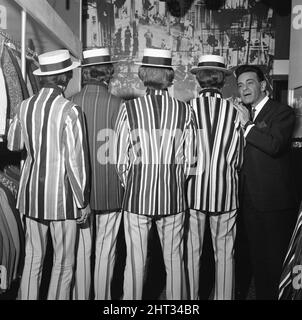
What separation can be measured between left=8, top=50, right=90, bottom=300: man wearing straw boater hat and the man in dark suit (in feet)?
2.98

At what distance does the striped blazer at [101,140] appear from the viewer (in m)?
2.32

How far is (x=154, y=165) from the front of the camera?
2217mm

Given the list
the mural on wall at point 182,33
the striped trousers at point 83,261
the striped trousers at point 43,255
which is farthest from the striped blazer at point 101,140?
the mural on wall at point 182,33

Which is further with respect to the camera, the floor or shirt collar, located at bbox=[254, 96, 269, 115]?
the floor

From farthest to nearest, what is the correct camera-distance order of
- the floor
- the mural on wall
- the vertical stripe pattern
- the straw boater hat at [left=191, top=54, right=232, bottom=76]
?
the mural on wall, the floor, the straw boater hat at [left=191, top=54, right=232, bottom=76], the vertical stripe pattern

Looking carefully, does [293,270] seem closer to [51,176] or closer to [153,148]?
[153,148]

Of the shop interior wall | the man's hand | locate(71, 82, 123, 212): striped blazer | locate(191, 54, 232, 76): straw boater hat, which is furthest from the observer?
the shop interior wall

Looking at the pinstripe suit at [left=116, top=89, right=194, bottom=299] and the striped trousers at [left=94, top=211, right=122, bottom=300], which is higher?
the pinstripe suit at [left=116, top=89, right=194, bottom=299]

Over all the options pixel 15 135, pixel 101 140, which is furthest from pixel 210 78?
pixel 15 135

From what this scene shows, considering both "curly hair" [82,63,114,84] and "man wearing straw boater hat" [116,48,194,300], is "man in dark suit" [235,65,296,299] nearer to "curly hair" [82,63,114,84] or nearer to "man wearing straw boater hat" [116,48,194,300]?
"man wearing straw boater hat" [116,48,194,300]

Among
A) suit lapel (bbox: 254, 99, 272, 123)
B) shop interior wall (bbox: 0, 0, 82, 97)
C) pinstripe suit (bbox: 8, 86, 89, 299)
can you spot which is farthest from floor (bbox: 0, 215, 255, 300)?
shop interior wall (bbox: 0, 0, 82, 97)

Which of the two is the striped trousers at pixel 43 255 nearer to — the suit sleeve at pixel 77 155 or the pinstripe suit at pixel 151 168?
the suit sleeve at pixel 77 155

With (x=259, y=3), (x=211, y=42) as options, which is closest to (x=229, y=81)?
(x=211, y=42)

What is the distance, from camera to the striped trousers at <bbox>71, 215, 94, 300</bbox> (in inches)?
92.7
